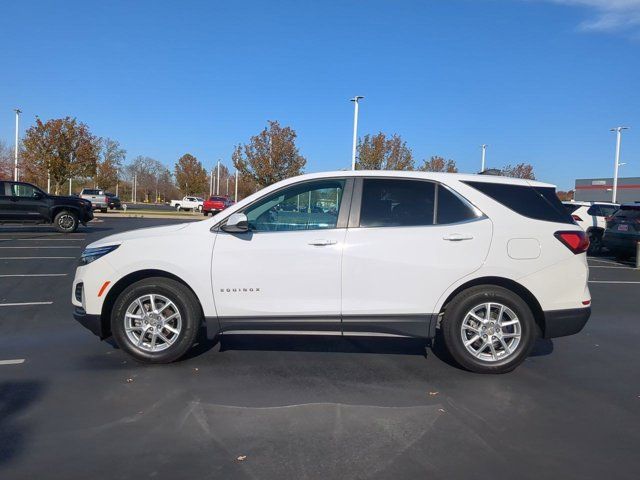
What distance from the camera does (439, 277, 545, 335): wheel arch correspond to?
499cm

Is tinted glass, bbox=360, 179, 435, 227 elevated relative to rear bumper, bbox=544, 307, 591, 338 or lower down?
elevated

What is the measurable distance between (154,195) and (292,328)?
306ft

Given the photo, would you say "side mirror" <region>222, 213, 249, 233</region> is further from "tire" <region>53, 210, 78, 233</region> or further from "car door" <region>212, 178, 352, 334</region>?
"tire" <region>53, 210, 78, 233</region>

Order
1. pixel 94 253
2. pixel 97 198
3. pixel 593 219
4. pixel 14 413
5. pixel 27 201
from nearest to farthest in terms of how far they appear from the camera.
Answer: pixel 14 413 → pixel 94 253 → pixel 593 219 → pixel 27 201 → pixel 97 198

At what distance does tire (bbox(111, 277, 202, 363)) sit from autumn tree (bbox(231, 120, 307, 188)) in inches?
1327

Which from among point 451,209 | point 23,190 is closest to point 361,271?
point 451,209

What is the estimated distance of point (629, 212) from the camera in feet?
49.3

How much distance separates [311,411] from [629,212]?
14.1m

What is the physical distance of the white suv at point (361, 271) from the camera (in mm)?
4902

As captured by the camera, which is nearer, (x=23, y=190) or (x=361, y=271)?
(x=361, y=271)

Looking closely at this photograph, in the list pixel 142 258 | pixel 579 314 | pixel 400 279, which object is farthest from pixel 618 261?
pixel 142 258

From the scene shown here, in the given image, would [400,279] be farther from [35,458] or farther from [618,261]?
[618,261]

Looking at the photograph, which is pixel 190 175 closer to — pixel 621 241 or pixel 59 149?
pixel 59 149

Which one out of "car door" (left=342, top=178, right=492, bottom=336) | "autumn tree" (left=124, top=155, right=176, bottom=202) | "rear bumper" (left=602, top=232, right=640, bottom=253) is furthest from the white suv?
"autumn tree" (left=124, top=155, right=176, bottom=202)
